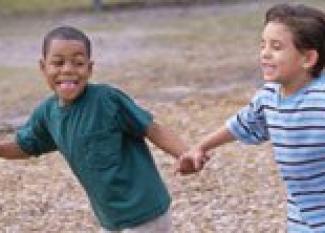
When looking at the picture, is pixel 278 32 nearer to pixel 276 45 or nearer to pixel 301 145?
pixel 276 45

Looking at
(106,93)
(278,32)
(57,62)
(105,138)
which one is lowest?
(105,138)

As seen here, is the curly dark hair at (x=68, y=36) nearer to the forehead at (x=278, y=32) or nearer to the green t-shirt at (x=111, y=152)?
the green t-shirt at (x=111, y=152)

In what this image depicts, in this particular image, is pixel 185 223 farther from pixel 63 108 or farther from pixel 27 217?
pixel 63 108

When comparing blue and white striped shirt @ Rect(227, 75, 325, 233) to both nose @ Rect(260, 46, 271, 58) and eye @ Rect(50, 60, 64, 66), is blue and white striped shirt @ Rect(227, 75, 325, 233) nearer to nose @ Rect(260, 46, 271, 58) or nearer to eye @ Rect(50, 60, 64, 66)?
nose @ Rect(260, 46, 271, 58)

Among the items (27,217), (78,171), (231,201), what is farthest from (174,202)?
(78,171)

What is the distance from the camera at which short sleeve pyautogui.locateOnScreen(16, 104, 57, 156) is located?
3.48 m

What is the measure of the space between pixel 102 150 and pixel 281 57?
722 millimetres

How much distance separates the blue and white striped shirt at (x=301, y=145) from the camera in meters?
2.94

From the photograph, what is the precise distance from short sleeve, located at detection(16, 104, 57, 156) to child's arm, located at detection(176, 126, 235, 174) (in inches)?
A: 20.7

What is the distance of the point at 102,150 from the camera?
10.7 feet

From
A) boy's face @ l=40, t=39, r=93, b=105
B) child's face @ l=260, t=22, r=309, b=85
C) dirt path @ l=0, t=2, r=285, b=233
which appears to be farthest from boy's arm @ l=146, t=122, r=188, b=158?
dirt path @ l=0, t=2, r=285, b=233

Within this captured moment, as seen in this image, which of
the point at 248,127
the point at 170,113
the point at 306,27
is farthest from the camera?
the point at 170,113

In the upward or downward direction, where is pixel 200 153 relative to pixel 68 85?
downward

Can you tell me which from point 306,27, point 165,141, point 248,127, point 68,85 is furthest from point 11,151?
point 306,27
